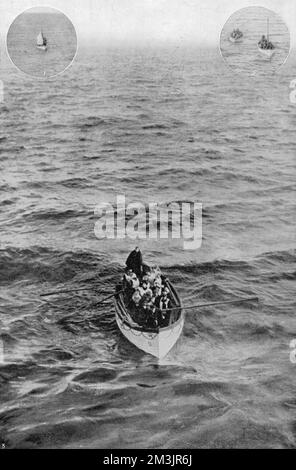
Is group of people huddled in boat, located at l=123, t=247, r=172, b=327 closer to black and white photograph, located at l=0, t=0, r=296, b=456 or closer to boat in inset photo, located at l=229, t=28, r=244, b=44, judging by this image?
black and white photograph, located at l=0, t=0, r=296, b=456

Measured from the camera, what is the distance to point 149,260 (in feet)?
68.9

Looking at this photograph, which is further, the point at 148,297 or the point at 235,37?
the point at 235,37

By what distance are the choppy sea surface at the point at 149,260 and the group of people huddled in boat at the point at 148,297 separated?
1.01 metres

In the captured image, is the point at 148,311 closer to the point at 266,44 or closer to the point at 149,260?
the point at 149,260

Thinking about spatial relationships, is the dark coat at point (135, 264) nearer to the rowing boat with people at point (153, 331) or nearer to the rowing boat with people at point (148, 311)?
the rowing boat with people at point (148, 311)

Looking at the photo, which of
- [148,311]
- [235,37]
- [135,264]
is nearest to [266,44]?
[235,37]

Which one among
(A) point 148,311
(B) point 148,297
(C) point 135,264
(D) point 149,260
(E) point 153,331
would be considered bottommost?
(D) point 149,260

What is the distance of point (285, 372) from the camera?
13.7 m

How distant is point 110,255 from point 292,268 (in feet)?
24.9

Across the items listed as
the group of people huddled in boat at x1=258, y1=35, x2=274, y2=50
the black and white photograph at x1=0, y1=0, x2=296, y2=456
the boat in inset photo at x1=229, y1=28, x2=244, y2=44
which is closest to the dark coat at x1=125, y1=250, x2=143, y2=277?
the black and white photograph at x1=0, y1=0, x2=296, y2=456

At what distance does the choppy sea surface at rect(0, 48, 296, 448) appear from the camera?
11914mm

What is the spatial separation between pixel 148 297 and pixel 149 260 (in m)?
5.83

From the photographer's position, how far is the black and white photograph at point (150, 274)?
11.9 meters

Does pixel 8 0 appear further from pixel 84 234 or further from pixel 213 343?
pixel 213 343
